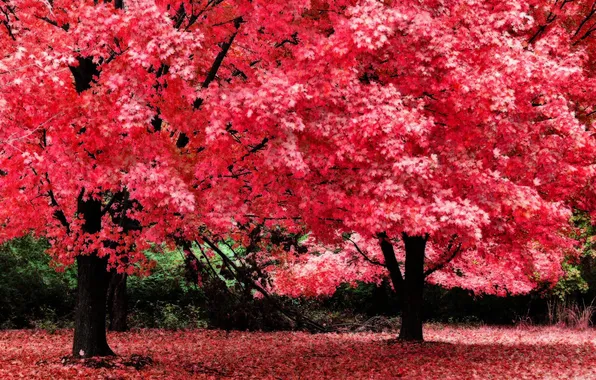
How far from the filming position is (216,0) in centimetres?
1027

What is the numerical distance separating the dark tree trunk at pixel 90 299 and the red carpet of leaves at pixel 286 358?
459mm

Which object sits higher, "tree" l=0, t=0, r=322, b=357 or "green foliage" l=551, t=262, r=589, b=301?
"tree" l=0, t=0, r=322, b=357

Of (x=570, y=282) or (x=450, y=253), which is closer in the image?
(x=450, y=253)

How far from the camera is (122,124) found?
8.43 metres

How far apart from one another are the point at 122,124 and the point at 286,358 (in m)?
7.76

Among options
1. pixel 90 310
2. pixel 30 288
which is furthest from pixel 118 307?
pixel 90 310

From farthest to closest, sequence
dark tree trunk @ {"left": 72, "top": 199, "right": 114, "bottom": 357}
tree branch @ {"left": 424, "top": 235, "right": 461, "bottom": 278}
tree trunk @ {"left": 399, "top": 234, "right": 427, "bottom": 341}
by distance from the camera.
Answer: tree trunk @ {"left": 399, "top": 234, "right": 427, "bottom": 341}, tree branch @ {"left": 424, "top": 235, "right": 461, "bottom": 278}, dark tree trunk @ {"left": 72, "top": 199, "right": 114, "bottom": 357}

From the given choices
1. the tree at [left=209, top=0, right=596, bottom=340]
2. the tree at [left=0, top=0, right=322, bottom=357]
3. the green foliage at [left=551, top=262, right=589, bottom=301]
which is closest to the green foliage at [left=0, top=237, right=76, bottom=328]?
the tree at [left=0, top=0, right=322, bottom=357]

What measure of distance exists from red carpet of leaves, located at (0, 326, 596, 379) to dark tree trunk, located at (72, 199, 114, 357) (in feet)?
1.50

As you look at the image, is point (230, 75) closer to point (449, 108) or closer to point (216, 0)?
point (216, 0)

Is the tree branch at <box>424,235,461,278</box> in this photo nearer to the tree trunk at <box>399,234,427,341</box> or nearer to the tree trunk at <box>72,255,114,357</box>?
→ the tree trunk at <box>399,234,427,341</box>

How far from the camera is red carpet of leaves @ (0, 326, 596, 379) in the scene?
439 inches

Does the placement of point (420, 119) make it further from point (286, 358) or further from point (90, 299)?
point (286, 358)

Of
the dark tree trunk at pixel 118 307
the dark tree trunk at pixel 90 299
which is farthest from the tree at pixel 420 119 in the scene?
the dark tree trunk at pixel 118 307
